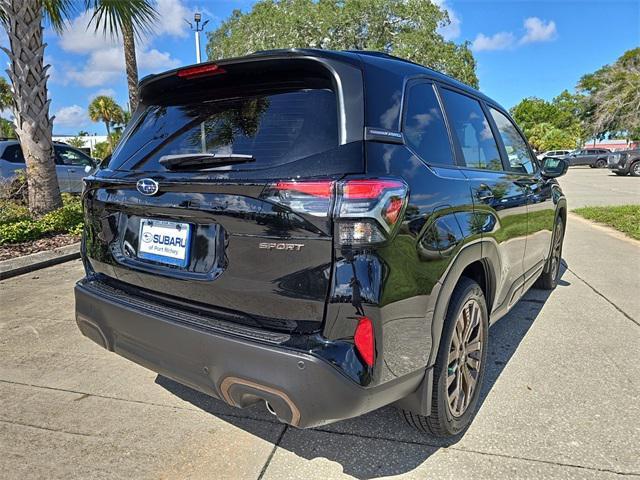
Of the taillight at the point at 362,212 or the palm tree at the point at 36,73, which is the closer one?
the taillight at the point at 362,212

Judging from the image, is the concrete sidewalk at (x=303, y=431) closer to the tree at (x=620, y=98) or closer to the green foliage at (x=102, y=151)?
the green foliage at (x=102, y=151)

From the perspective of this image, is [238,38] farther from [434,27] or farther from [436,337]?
[436,337]

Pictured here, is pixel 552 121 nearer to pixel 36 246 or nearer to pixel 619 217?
pixel 619 217

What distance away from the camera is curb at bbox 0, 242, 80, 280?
5587 mm

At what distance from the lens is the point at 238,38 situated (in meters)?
26.9

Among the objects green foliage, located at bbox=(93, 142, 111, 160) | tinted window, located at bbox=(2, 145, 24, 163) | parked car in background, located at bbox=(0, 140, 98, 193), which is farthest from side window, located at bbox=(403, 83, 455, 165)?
green foliage, located at bbox=(93, 142, 111, 160)

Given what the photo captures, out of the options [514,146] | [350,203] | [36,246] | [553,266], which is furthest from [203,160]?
[36,246]

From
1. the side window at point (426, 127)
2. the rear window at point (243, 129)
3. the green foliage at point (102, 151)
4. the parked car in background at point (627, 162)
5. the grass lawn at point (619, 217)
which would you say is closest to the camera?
the rear window at point (243, 129)

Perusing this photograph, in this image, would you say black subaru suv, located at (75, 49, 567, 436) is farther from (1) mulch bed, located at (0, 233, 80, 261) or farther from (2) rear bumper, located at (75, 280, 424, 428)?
(1) mulch bed, located at (0, 233, 80, 261)

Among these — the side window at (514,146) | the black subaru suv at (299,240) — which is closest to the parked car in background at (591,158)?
the side window at (514,146)

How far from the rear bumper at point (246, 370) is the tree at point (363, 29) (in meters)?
24.6

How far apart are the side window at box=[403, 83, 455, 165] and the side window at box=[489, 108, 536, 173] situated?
1.16 meters

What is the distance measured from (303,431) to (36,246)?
5.93 meters

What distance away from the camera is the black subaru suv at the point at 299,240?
173 cm
